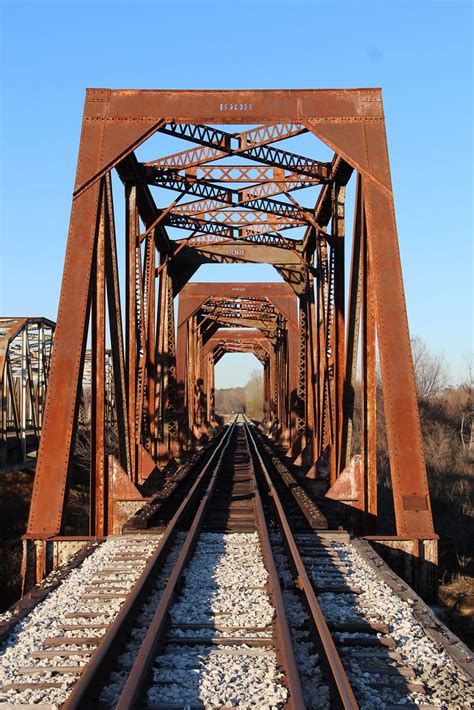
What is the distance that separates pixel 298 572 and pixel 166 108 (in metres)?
7.34

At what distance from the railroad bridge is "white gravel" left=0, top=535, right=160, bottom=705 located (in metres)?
0.02

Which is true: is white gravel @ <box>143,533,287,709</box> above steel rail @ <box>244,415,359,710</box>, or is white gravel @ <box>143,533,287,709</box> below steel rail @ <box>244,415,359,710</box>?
below

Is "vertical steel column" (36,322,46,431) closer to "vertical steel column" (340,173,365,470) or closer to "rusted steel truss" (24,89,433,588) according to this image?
"rusted steel truss" (24,89,433,588)

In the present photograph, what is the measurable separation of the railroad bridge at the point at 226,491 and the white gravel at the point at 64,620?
0.02m

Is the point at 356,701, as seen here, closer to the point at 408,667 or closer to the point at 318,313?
the point at 408,667

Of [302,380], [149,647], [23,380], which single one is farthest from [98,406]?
[302,380]

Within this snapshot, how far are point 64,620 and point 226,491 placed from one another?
343 inches

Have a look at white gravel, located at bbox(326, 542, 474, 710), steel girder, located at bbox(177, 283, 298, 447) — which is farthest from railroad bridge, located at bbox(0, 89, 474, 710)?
steel girder, located at bbox(177, 283, 298, 447)

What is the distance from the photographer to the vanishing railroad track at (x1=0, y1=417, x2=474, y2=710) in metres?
4.23

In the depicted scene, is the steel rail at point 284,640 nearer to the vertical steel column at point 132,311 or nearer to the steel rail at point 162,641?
the steel rail at point 162,641

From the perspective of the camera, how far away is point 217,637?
17.0 feet

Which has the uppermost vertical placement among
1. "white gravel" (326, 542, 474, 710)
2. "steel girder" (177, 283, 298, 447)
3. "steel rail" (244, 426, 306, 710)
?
"steel girder" (177, 283, 298, 447)

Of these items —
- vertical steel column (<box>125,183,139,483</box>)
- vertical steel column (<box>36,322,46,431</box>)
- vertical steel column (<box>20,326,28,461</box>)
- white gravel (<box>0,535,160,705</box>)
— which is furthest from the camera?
vertical steel column (<box>36,322,46,431</box>)

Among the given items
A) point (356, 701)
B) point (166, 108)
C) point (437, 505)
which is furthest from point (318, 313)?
point (356, 701)
